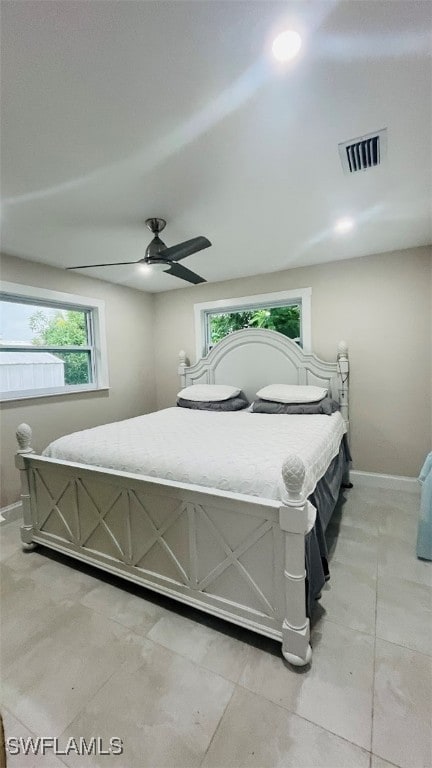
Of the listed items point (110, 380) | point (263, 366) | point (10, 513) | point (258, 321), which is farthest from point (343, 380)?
point (10, 513)

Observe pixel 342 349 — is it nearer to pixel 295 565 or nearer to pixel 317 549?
pixel 317 549

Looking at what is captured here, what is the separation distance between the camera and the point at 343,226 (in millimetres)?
2510

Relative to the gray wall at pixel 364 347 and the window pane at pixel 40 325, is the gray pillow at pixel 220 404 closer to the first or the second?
the gray wall at pixel 364 347

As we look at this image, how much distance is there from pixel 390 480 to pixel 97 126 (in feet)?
12.1

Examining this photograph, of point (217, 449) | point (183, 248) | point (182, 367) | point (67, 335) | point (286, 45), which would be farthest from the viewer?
point (182, 367)

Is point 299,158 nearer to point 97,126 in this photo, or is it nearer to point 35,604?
point 97,126

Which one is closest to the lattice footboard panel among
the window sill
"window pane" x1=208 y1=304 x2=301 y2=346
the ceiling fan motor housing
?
the window sill

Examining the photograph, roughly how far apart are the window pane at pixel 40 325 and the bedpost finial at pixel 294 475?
2.91 meters

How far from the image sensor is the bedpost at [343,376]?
330 cm

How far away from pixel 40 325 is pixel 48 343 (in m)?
0.20

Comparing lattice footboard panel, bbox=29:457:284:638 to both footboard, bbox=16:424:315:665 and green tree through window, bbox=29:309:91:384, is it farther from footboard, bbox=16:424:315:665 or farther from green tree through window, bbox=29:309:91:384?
green tree through window, bbox=29:309:91:384

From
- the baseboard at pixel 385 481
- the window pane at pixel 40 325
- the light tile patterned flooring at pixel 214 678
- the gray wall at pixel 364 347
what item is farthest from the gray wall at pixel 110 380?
the baseboard at pixel 385 481

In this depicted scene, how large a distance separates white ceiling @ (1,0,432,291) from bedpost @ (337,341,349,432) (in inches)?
47.7

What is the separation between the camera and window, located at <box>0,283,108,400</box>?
2973 millimetres
